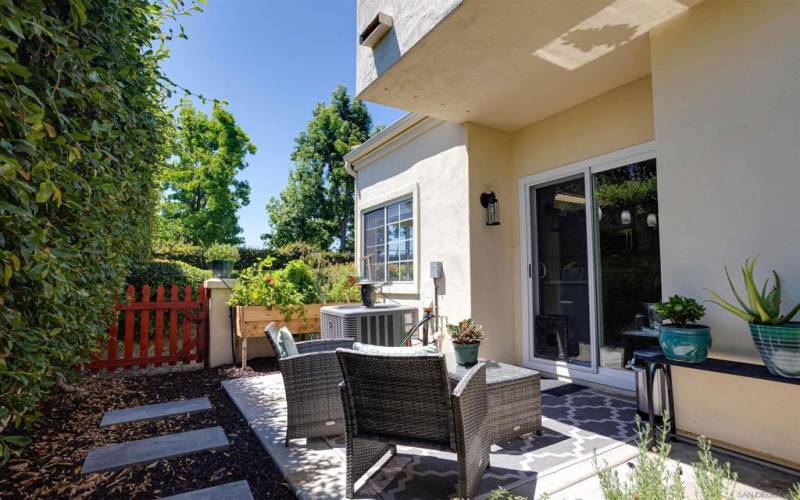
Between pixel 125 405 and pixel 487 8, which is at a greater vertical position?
pixel 487 8

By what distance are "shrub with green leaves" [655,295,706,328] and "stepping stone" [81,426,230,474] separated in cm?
324

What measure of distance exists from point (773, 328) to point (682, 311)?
1.53 ft

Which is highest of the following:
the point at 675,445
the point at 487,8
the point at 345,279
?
the point at 487,8

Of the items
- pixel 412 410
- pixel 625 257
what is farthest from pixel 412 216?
pixel 412 410

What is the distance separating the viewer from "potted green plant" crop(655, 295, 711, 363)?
2.56 meters

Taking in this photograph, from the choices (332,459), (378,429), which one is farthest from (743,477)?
(332,459)

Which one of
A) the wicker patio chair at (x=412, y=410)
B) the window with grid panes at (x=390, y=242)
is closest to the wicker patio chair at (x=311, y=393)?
the wicker patio chair at (x=412, y=410)

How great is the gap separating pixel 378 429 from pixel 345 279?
13.6 feet

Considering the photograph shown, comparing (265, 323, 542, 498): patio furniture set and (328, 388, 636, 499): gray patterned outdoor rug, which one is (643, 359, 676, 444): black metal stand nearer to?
(328, 388, 636, 499): gray patterned outdoor rug

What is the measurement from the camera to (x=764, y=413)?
2520 millimetres

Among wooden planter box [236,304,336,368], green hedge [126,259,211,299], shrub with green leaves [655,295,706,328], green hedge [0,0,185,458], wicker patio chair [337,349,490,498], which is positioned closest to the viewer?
green hedge [0,0,185,458]

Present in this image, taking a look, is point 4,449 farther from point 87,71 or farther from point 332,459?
point 332,459

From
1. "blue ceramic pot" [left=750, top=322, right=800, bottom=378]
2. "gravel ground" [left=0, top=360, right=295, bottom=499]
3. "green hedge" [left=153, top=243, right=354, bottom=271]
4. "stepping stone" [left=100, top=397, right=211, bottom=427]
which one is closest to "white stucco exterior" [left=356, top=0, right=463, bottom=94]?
"blue ceramic pot" [left=750, top=322, right=800, bottom=378]

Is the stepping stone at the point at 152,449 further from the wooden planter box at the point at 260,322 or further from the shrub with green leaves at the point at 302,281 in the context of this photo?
the shrub with green leaves at the point at 302,281
